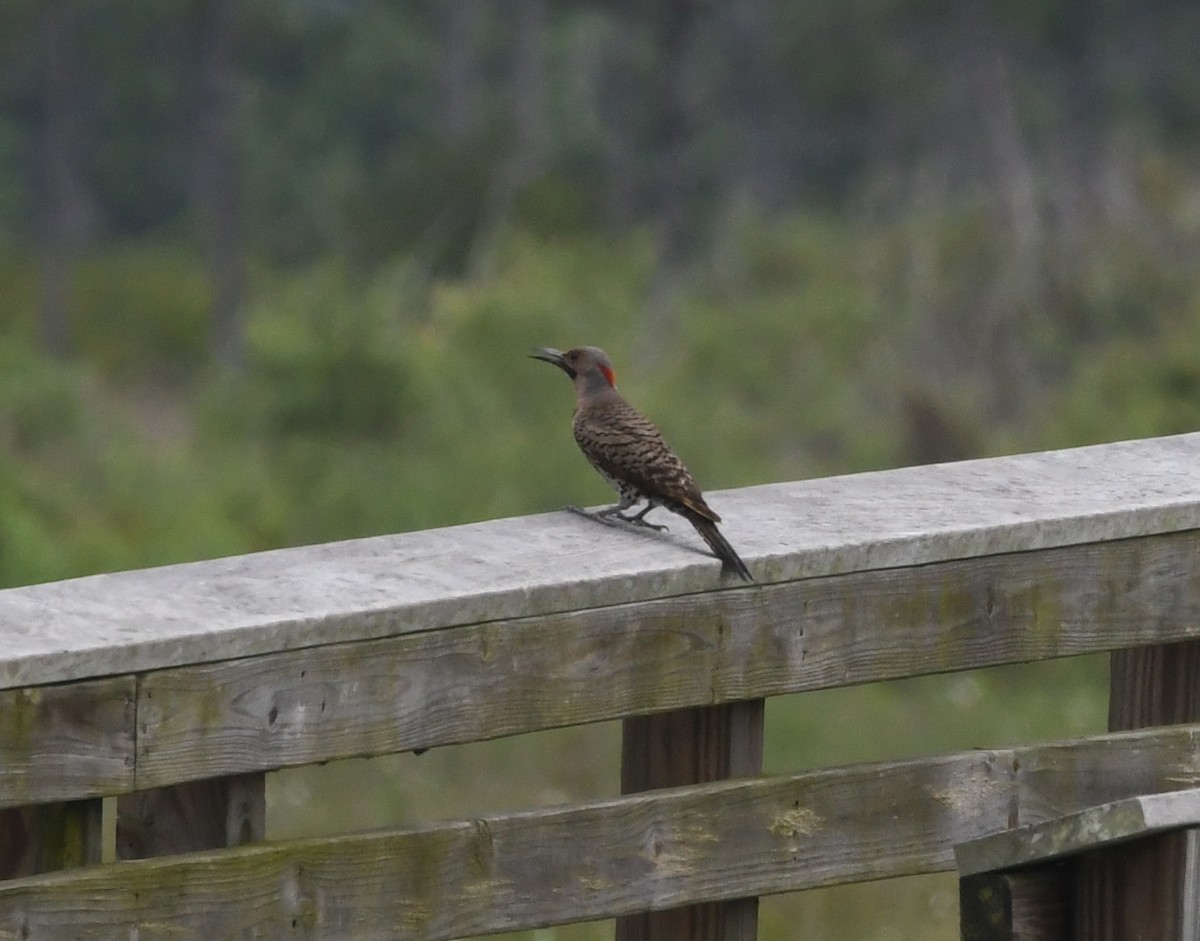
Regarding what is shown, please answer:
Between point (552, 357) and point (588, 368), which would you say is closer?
point (552, 357)

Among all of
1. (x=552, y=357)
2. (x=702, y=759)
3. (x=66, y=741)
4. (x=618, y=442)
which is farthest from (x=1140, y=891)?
(x=552, y=357)

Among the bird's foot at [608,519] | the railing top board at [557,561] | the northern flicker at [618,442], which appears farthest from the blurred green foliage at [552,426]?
the railing top board at [557,561]

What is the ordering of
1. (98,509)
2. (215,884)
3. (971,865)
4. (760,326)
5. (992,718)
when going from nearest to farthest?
(215,884), (971,865), (992,718), (98,509), (760,326)

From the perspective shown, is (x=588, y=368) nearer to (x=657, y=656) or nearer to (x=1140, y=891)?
(x=657, y=656)

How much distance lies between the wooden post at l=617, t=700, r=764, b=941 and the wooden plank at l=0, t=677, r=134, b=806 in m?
0.60

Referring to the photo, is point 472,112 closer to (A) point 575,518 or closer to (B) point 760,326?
A: (B) point 760,326

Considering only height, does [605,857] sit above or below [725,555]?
below

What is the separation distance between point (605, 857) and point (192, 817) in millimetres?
406

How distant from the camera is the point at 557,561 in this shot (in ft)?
7.80

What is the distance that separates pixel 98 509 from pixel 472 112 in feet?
82.0

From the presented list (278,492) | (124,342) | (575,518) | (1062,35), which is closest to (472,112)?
(124,342)

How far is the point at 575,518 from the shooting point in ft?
8.87

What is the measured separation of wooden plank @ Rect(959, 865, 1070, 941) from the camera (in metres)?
2.24

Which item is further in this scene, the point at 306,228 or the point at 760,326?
the point at 306,228
